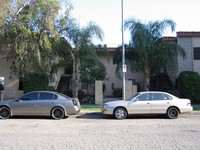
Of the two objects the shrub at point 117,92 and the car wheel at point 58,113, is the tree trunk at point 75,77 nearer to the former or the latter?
the car wheel at point 58,113

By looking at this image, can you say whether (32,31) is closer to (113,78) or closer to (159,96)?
(159,96)

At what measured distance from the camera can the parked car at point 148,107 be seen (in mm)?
15109

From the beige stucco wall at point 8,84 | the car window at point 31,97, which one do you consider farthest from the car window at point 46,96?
the beige stucco wall at point 8,84

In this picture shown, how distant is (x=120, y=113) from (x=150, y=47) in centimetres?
933

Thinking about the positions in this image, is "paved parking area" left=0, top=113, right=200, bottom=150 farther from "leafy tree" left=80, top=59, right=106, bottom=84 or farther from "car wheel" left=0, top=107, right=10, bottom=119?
"leafy tree" left=80, top=59, right=106, bottom=84

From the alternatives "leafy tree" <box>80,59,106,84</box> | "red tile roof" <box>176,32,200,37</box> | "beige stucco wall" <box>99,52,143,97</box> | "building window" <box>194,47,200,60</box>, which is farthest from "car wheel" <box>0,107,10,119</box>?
"beige stucco wall" <box>99,52,143,97</box>

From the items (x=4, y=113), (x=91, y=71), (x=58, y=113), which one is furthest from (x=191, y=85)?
(x=4, y=113)

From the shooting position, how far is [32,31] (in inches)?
851

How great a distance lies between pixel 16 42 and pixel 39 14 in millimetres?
2633

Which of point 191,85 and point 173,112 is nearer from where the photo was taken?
point 173,112

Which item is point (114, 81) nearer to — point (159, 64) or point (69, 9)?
point (159, 64)

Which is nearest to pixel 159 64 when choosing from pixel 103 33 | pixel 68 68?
pixel 103 33

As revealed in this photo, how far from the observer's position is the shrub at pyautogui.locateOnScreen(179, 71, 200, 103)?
2294cm

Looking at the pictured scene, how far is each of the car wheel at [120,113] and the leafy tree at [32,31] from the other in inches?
329
